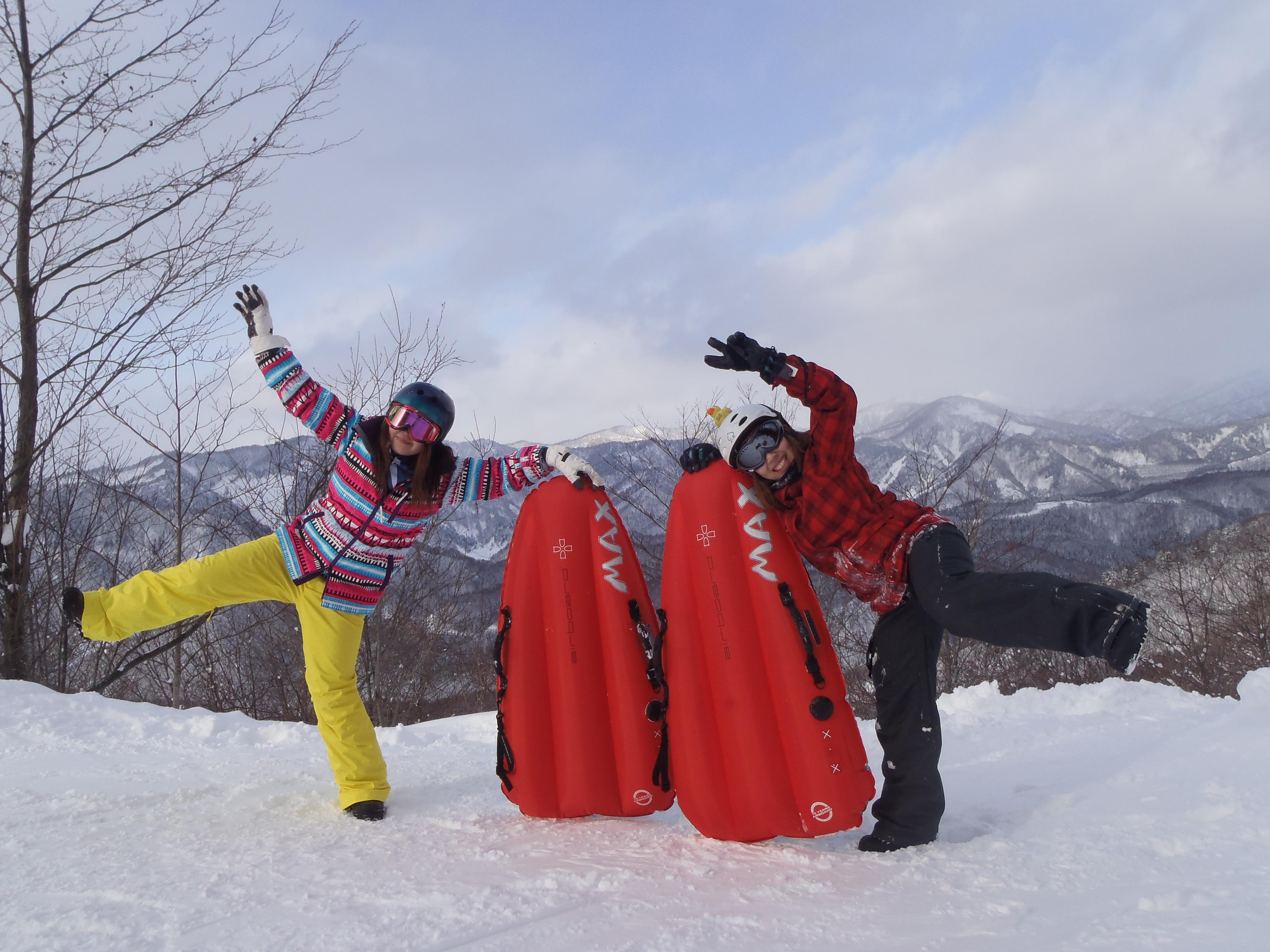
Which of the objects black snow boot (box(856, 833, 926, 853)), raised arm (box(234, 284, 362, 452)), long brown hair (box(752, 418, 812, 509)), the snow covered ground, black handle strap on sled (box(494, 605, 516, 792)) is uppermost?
raised arm (box(234, 284, 362, 452))

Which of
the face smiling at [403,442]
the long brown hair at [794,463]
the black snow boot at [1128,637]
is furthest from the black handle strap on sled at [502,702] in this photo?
the black snow boot at [1128,637]

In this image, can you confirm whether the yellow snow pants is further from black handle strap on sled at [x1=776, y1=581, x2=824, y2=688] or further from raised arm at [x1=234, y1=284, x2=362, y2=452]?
black handle strap on sled at [x1=776, y1=581, x2=824, y2=688]

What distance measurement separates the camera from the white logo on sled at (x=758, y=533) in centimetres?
273

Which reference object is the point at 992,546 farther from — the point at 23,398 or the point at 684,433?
the point at 23,398

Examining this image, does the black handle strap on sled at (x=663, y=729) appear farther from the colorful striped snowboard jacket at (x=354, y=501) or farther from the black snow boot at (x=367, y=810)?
the black snow boot at (x=367, y=810)

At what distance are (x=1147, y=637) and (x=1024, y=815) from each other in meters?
0.82

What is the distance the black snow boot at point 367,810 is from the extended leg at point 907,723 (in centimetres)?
186

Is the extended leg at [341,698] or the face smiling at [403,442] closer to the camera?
the extended leg at [341,698]

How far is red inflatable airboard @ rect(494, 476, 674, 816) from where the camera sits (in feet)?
9.16

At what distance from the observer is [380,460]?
10.3 ft

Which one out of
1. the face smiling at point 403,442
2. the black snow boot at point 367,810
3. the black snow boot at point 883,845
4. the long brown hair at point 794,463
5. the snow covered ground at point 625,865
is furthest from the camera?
the face smiling at point 403,442

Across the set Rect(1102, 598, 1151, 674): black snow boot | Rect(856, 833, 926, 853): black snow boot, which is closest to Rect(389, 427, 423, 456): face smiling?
Rect(856, 833, 926, 853): black snow boot

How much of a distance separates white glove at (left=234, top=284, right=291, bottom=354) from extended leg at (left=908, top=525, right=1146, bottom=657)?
288 centimetres

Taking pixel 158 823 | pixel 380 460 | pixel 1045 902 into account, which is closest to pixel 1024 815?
pixel 1045 902
